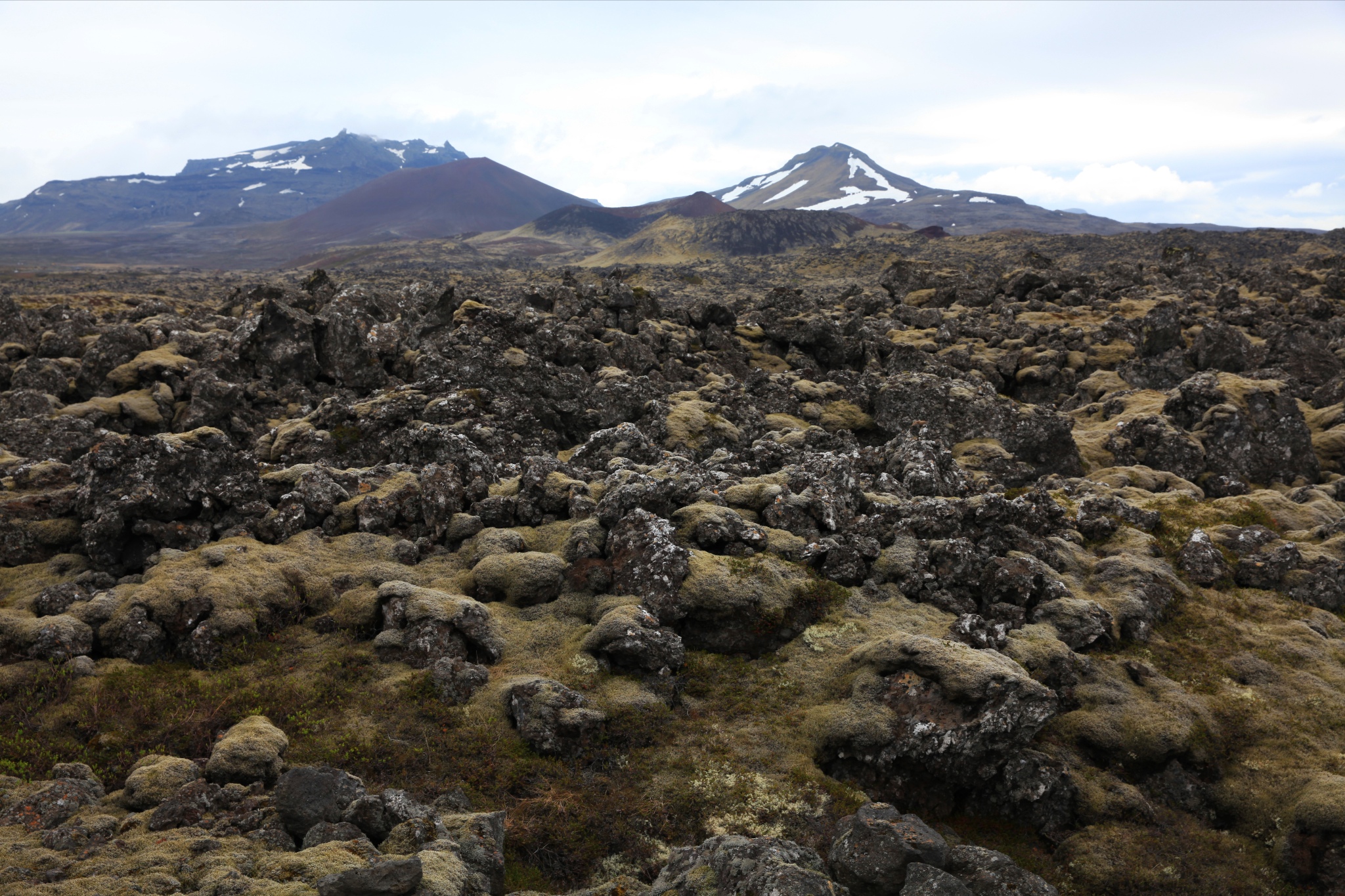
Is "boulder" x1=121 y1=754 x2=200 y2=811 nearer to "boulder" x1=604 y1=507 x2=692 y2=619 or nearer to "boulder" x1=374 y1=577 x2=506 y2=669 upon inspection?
"boulder" x1=374 y1=577 x2=506 y2=669

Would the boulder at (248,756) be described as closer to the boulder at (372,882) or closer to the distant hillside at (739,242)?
the boulder at (372,882)

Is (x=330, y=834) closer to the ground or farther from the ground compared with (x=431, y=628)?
closer to the ground

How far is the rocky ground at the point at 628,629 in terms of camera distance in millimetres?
9750

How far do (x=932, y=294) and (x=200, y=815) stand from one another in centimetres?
5520

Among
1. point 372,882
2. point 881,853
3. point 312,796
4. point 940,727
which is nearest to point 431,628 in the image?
point 312,796

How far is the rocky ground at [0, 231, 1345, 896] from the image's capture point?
384 inches

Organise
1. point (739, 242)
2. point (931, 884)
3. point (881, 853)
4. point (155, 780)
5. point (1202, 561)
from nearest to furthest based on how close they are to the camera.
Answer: point (931, 884)
point (881, 853)
point (155, 780)
point (1202, 561)
point (739, 242)

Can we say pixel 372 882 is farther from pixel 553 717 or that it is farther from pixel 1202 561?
pixel 1202 561

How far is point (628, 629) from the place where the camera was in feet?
45.2

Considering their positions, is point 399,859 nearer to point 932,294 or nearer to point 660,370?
point 660,370

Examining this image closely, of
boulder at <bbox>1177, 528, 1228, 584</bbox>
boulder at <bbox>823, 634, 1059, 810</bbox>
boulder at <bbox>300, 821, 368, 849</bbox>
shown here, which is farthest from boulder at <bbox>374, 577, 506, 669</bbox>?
boulder at <bbox>1177, 528, 1228, 584</bbox>

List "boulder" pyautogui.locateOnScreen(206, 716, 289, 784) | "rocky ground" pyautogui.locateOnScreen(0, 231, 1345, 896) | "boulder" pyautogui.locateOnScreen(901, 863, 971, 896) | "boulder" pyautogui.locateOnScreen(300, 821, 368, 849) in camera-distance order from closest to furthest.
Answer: "boulder" pyautogui.locateOnScreen(901, 863, 971, 896) → "boulder" pyautogui.locateOnScreen(300, 821, 368, 849) → "rocky ground" pyautogui.locateOnScreen(0, 231, 1345, 896) → "boulder" pyautogui.locateOnScreen(206, 716, 289, 784)

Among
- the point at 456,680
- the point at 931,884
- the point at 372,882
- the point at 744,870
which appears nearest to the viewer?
the point at 372,882

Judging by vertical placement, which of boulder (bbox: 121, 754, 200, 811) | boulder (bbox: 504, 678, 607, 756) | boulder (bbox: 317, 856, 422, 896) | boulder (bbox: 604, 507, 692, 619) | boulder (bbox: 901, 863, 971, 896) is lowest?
boulder (bbox: 504, 678, 607, 756)
